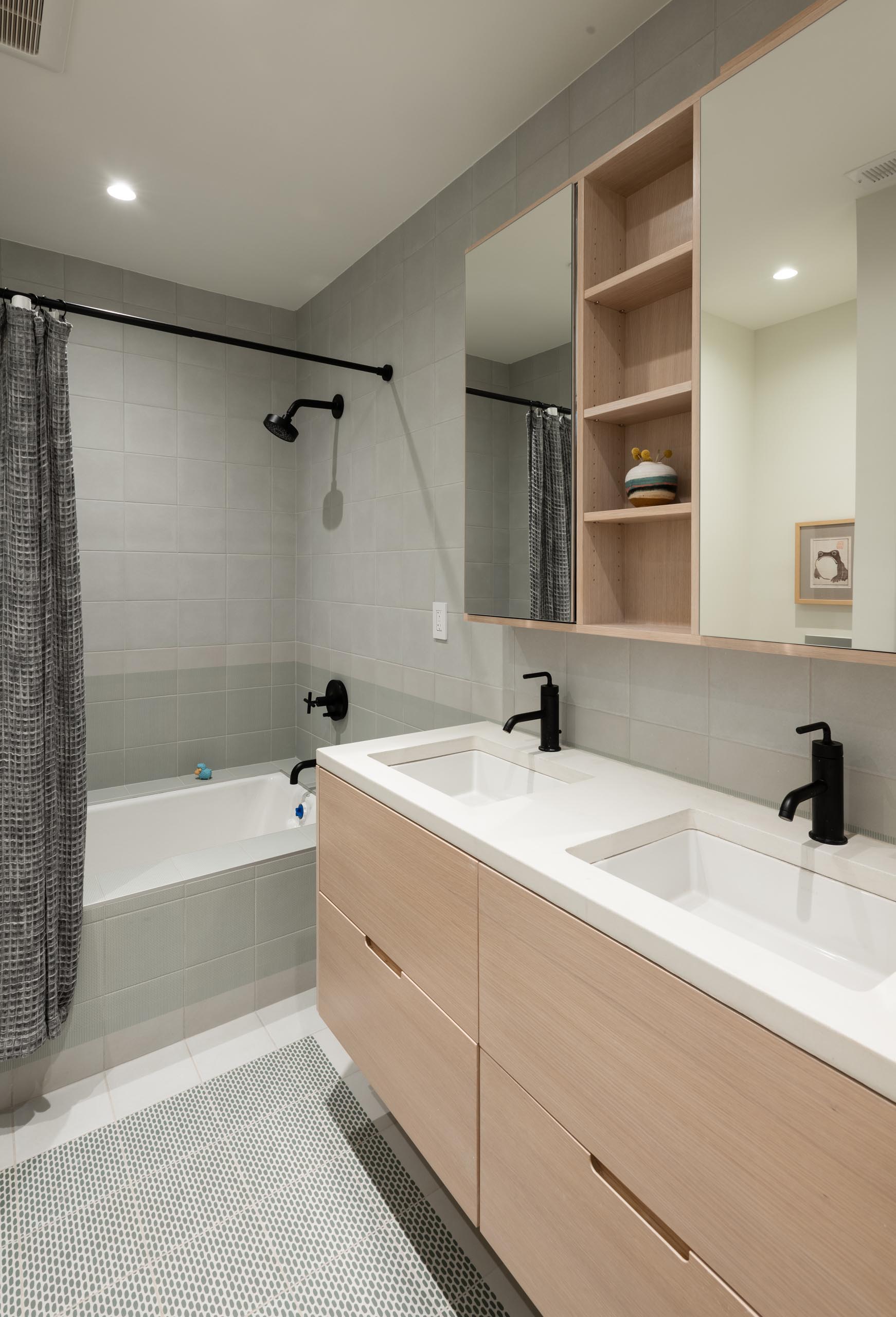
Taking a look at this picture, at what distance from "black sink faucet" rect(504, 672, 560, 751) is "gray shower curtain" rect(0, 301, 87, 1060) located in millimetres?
1249

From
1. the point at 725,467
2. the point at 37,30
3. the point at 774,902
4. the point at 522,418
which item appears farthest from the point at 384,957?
the point at 37,30

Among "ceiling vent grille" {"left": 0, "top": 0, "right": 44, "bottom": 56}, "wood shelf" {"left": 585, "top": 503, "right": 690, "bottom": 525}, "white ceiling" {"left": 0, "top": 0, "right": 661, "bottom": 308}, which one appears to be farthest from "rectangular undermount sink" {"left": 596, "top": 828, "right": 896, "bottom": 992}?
"ceiling vent grille" {"left": 0, "top": 0, "right": 44, "bottom": 56}

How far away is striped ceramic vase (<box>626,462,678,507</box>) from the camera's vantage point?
134cm

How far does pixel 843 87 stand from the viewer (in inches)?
37.0

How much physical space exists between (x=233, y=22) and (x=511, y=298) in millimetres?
817

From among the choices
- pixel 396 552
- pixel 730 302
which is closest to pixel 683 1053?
pixel 730 302

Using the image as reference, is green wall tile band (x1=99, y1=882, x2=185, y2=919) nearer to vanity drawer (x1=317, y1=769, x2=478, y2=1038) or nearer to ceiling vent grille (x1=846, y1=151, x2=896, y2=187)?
vanity drawer (x1=317, y1=769, x2=478, y2=1038)

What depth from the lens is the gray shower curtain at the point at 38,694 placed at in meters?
1.75

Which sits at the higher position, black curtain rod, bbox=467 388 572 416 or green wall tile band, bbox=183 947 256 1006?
black curtain rod, bbox=467 388 572 416

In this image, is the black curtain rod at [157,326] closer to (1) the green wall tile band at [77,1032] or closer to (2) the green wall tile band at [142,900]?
(2) the green wall tile band at [142,900]

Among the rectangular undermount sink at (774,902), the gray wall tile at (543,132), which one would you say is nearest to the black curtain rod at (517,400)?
the gray wall tile at (543,132)

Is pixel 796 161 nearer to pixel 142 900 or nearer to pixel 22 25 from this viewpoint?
pixel 22 25

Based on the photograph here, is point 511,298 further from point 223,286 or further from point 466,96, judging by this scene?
point 223,286

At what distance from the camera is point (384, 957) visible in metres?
1.43
